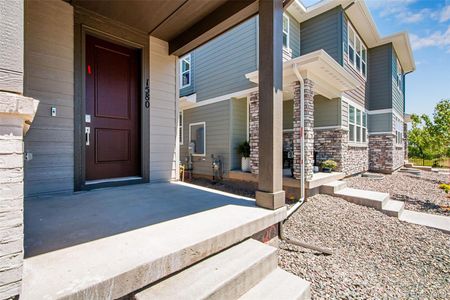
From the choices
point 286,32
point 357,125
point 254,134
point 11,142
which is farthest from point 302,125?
point 11,142

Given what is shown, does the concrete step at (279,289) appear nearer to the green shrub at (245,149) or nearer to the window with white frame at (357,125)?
the green shrub at (245,149)

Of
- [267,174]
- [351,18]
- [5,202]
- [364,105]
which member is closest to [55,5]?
[5,202]

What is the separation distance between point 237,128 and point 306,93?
275 centimetres

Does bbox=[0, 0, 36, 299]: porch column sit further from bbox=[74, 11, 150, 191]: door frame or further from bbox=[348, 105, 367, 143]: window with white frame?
bbox=[348, 105, 367, 143]: window with white frame

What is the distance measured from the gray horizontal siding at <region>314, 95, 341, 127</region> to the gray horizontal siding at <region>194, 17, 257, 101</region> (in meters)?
2.56

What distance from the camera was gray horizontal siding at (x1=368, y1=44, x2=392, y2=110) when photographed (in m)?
9.95

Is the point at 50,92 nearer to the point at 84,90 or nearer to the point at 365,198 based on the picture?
the point at 84,90

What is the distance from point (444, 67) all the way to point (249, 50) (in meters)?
11.0

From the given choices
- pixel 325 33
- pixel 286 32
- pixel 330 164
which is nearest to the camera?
pixel 330 164

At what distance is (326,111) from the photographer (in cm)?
761

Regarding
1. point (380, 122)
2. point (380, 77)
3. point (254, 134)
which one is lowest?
point (254, 134)

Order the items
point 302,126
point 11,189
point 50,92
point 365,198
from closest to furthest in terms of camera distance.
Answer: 1. point 11,189
2. point 50,92
3. point 365,198
4. point 302,126

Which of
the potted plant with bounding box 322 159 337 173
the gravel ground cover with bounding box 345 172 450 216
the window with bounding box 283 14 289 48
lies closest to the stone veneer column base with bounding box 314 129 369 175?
the potted plant with bounding box 322 159 337 173

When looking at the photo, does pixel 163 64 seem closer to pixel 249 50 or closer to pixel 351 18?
pixel 249 50
